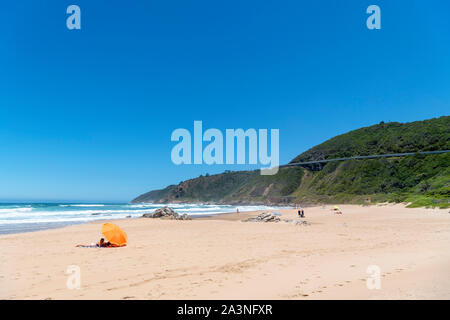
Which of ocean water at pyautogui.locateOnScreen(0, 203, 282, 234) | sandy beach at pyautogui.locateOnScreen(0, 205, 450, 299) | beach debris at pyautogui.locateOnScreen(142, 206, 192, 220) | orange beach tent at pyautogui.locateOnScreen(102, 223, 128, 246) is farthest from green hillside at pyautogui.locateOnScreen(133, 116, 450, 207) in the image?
orange beach tent at pyautogui.locateOnScreen(102, 223, 128, 246)

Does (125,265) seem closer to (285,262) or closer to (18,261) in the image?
(18,261)

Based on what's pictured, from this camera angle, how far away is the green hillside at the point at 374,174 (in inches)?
1746

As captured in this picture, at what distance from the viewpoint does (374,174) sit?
62.5m

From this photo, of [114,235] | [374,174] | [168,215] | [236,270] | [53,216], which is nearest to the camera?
[236,270]

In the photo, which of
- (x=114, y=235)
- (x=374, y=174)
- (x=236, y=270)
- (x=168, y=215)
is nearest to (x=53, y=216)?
(x=168, y=215)

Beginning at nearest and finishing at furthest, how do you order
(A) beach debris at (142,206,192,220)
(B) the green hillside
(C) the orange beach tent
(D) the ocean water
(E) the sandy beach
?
(E) the sandy beach, (C) the orange beach tent, (D) the ocean water, (A) beach debris at (142,206,192,220), (B) the green hillside

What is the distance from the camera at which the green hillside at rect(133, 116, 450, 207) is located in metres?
44.3

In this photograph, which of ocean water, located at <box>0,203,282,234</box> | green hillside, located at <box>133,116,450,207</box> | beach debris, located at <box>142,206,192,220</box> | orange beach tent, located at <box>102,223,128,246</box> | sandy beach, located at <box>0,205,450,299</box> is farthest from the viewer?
green hillside, located at <box>133,116,450,207</box>

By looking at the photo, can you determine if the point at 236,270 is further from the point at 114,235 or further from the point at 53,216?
the point at 53,216

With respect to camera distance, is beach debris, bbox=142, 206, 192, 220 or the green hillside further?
the green hillside

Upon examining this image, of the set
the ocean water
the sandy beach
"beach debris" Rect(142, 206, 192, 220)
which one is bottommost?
the ocean water

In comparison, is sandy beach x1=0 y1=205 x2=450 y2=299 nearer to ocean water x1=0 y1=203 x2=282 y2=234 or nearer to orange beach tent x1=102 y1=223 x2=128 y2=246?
orange beach tent x1=102 y1=223 x2=128 y2=246

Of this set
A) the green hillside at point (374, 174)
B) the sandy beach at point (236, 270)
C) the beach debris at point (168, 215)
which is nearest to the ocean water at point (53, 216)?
the beach debris at point (168, 215)
